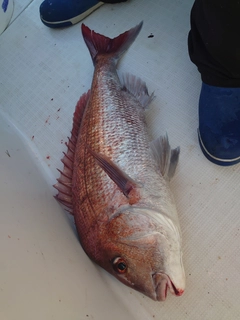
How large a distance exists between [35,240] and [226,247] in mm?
621

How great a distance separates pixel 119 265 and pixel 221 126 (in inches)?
23.4

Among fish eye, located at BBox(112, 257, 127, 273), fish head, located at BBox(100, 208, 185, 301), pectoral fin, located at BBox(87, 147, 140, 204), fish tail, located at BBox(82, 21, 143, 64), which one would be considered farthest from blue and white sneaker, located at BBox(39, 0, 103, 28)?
fish eye, located at BBox(112, 257, 127, 273)

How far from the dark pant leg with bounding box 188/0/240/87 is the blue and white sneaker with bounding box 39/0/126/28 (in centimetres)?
68

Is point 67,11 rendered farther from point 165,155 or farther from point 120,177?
point 120,177

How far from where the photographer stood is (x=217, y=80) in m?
1.26

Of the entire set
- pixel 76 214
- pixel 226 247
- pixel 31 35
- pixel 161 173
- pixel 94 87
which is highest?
pixel 31 35

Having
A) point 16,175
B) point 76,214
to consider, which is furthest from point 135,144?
point 16,175

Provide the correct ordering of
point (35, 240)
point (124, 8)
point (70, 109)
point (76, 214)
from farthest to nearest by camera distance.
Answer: point (124, 8) < point (70, 109) < point (76, 214) < point (35, 240)

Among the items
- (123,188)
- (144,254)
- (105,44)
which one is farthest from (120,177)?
(105,44)

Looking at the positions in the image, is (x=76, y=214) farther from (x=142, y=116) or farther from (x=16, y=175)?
(x=142, y=116)

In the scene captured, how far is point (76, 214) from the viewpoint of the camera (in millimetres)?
1170

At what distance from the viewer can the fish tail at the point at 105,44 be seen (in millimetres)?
1527

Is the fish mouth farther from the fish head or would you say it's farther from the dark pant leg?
the dark pant leg

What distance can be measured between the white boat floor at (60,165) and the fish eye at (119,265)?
0.12 meters
